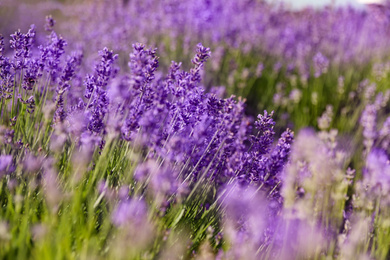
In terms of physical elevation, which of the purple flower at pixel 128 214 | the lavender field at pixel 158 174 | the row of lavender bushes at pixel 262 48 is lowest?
the purple flower at pixel 128 214

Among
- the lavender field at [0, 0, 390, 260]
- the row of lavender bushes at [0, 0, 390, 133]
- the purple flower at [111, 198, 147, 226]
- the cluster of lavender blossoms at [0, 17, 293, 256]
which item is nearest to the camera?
the purple flower at [111, 198, 147, 226]

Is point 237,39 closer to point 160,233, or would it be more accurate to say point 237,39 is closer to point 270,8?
point 270,8

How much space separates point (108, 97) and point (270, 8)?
20.0 feet

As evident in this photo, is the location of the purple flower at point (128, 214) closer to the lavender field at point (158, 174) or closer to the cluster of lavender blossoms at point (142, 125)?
the lavender field at point (158, 174)

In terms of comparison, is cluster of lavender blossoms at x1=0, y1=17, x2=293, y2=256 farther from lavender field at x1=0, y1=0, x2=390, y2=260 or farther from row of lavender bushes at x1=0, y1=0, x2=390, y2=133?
row of lavender bushes at x1=0, y1=0, x2=390, y2=133

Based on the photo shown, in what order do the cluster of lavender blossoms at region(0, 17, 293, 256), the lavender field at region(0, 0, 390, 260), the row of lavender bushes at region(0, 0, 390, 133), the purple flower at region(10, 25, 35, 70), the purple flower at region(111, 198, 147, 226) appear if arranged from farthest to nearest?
the row of lavender bushes at region(0, 0, 390, 133), the purple flower at region(10, 25, 35, 70), the cluster of lavender blossoms at region(0, 17, 293, 256), the lavender field at region(0, 0, 390, 260), the purple flower at region(111, 198, 147, 226)

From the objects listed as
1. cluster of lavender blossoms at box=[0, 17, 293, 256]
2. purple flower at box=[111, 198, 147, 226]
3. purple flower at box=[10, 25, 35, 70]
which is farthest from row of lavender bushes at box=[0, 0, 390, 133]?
purple flower at box=[111, 198, 147, 226]

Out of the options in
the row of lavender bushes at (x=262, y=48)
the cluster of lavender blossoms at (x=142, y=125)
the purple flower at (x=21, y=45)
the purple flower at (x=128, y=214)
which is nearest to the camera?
the purple flower at (x=128, y=214)

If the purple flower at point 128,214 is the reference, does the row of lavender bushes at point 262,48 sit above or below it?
above

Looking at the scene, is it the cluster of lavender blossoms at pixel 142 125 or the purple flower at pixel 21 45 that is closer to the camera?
the cluster of lavender blossoms at pixel 142 125

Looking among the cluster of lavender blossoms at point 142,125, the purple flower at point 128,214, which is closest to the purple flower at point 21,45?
the cluster of lavender blossoms at point 142,125

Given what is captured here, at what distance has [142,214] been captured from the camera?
63.1 inches

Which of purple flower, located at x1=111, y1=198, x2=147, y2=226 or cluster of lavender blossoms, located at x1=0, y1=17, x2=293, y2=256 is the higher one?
cluster of lavender blossoms, located at x1=0, y1=17, x2=293, y2=256

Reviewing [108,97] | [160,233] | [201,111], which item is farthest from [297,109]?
[160,233]
